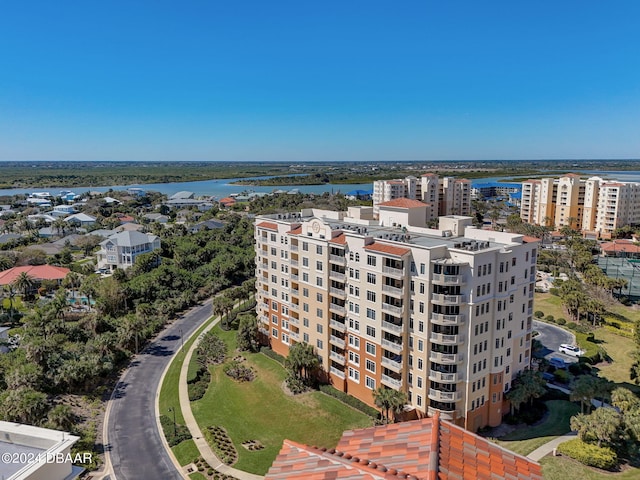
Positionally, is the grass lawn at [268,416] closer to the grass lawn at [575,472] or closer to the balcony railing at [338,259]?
the balcony railing at [338,259]

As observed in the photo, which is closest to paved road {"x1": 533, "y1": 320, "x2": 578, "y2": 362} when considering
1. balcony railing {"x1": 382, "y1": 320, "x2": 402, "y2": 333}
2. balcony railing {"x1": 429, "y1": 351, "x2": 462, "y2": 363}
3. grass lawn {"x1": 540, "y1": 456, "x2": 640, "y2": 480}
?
grass lawn {"x1": 540, "y1": 456, "x2": 640, "y2": 480}

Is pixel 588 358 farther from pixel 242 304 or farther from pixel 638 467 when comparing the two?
pixel 242 304

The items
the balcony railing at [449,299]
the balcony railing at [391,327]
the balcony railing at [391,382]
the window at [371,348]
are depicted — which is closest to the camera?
the balcony railing at [449,299]

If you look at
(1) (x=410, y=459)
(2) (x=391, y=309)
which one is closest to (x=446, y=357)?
(2) (x=391, y=309)

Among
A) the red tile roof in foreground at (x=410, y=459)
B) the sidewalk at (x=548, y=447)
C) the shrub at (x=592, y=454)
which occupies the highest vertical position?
the red tile roof in foreground at (x=410, y=459)

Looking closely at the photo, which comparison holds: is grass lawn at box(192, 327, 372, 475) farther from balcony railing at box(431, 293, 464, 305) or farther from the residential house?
the residential house

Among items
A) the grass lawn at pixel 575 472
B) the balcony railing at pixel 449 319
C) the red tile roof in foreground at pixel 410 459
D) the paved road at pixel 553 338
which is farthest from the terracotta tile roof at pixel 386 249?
→ the paved road at pixel 553 338

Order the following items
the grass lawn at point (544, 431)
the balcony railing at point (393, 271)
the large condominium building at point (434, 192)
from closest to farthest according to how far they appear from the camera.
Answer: the grass lawn at point (544, 431) → the balcony railing at point (393, 271) → the large condominium building at point (434, 192)
